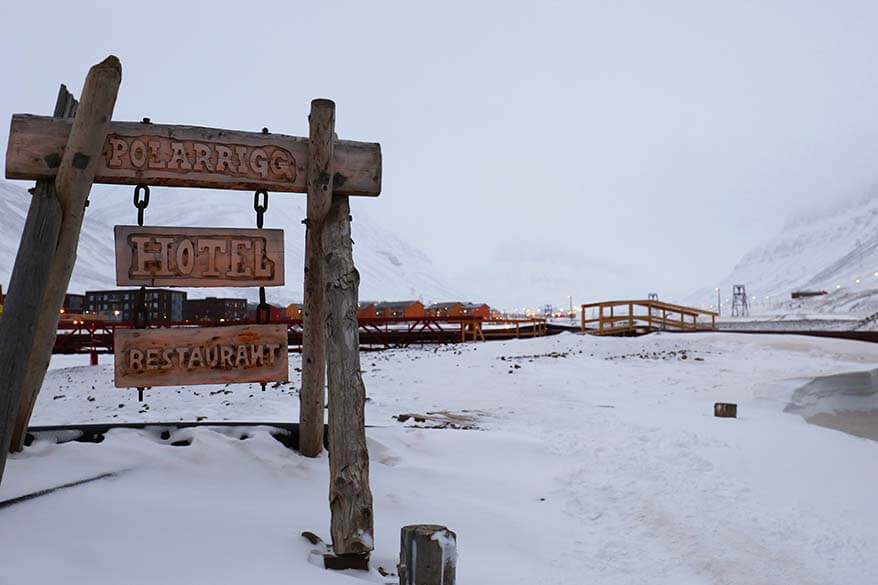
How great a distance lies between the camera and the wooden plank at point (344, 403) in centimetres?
327

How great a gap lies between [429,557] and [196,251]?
264 cm

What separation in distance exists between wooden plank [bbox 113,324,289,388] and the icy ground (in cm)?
75

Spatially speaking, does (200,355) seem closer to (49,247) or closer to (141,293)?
(141,293)

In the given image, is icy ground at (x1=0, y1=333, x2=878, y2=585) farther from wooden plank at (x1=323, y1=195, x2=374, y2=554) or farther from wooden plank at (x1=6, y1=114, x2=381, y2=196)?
wooden plank at (x1=6, y1=114, x2=381, y2=196)

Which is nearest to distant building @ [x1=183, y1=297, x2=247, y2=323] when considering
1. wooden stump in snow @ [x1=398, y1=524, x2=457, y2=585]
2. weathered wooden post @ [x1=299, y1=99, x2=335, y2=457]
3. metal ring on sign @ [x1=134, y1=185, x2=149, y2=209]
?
weathered wooden post @ [x1=299, y1=99, x2=335, y2=457]

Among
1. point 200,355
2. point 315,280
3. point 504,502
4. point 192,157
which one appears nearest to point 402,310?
point 504,502

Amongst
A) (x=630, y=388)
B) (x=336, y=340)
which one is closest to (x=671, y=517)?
(x=336, y=340)

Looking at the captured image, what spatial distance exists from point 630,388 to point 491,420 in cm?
441

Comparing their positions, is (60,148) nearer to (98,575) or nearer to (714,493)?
(98,575)

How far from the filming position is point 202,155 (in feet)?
12.8

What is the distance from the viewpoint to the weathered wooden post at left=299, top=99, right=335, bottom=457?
3994 mm

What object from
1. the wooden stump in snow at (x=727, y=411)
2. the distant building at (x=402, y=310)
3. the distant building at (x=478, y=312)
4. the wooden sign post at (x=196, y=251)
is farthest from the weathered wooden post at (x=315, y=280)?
the distant building at (x=402, y=310)

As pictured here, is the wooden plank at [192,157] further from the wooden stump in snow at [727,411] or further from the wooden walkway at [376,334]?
the wooden walkway at [376,334]

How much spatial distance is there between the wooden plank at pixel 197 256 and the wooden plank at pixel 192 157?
36cm
